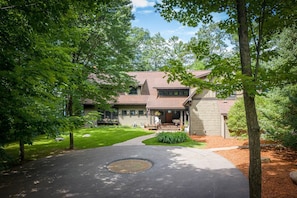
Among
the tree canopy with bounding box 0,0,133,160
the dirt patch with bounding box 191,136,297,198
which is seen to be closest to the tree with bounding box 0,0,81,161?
the tree canopy with bounding box 0,0,133,160

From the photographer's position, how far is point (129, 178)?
10156 millimetres

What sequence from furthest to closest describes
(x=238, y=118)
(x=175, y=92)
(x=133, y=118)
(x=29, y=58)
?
(x=133, y=118)
(x=175, y=92)
(x=238, y=118)
(x=29, y=58)

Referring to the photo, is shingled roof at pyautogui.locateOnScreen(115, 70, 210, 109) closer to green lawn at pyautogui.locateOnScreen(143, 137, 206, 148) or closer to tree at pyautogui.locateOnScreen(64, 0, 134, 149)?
green lawn at pyautogui.locateOnScreen(143, 137, 206, 148)

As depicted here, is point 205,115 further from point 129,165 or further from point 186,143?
point 129,165

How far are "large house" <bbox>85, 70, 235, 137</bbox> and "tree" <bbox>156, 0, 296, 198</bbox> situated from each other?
16249 millimetres

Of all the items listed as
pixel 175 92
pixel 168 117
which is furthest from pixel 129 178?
pixel 168 117

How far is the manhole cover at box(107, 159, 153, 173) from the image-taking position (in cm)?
1146

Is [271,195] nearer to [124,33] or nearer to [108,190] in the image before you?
[108,190]

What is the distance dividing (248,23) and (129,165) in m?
9.89

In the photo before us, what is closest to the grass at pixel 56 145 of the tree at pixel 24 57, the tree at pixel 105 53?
the tree at pixel 105 53

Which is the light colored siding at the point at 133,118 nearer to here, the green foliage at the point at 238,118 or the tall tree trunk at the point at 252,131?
the green foliage at the point at 238,118

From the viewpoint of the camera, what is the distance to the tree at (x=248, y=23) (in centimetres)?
502

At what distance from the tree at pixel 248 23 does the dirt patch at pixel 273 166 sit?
3.47 metres

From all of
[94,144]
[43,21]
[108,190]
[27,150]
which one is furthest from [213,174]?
[27,150]
